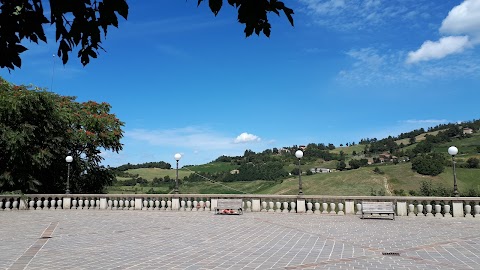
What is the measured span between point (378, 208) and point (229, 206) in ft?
24.4

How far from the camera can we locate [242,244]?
11211mm

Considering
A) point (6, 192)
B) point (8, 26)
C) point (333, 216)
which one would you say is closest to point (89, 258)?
point (8, 26)

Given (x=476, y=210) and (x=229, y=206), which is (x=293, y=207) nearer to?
(x=229, y=206)

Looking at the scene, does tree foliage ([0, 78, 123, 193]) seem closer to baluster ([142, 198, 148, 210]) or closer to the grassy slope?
baluster ([142, 198, 148, 210])

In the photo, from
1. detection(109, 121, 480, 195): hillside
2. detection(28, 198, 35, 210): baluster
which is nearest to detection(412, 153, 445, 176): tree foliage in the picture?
detection(109, 121, 480, 195): hillside

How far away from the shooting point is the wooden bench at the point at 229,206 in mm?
20656

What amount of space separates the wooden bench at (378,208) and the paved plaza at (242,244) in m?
0.42

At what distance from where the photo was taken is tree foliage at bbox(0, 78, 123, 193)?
25281 millimetres

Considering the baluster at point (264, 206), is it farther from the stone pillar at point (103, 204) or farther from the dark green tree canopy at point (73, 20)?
the dark green tree canopy at point (73, 20)

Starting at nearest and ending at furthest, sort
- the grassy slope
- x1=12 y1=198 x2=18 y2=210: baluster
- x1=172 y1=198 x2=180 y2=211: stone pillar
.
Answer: x1=172 y1=198 x2=180 y2=211: stone pillar → x1=12 y1=198 x2=18 y2=210: baluster → the grassy slope

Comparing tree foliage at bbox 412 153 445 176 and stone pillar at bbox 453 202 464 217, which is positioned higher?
tree foliage at bbox 412 153 445 176

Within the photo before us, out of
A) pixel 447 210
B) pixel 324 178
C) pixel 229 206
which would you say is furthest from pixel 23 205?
pixel 324 178

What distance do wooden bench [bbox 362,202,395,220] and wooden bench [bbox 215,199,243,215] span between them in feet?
20.7

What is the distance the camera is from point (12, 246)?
10922mm
